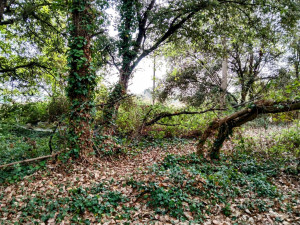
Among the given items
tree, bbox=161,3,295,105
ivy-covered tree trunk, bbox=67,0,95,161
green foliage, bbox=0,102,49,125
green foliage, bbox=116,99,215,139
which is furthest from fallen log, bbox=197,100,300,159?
green foliage, bbox=0,102,49,125

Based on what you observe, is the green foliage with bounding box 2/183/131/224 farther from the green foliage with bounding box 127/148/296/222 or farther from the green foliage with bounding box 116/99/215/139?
the green foliage with bounding box 116/99/215/139

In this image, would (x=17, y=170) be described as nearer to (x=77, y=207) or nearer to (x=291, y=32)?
(x=77, y=207)

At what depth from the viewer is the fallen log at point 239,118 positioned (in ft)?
18.9

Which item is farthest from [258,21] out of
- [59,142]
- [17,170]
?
[17,170]

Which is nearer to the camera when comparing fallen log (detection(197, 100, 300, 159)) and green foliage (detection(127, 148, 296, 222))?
green foliage (detection(127, 148, 296, 222))

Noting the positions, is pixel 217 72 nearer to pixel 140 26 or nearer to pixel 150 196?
pixel 140 26

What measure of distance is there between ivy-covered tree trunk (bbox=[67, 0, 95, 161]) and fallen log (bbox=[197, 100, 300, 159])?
4099 mm

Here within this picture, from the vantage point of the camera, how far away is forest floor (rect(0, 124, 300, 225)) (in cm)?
372

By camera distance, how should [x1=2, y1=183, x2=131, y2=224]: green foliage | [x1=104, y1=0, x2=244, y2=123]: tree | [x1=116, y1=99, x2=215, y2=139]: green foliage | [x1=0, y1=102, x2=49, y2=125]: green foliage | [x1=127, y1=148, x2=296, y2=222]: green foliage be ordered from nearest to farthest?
[x1=2, y1=183, x2=131, y2=224]: green foliage
[x1=127, y1=148, x2=296, y2=222]: green foliage
[x1=104, y1=0, x2=244, y2=123]: tree
[x1=116, y1=99, x2=215, y2=139]: green foliage
[x1=0, y1=102, x2=49, y2=125]: green foliage

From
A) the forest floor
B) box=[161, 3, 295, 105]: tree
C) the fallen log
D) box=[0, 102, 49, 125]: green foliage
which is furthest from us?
box=[161, 3, 295, 105]: tree

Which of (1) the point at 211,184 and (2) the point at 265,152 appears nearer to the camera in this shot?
(1) the point at 211,184

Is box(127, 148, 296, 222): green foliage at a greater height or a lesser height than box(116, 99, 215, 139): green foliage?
lesser

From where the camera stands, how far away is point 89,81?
607 cm

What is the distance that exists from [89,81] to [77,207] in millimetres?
3686
